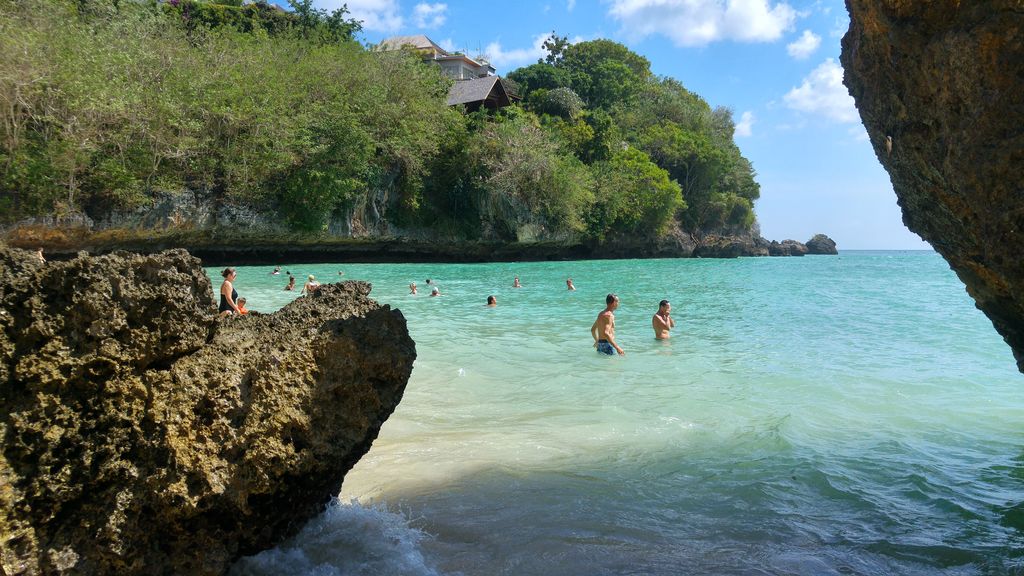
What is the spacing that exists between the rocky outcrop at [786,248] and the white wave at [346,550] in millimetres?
76050

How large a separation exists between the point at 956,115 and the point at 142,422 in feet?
12.1

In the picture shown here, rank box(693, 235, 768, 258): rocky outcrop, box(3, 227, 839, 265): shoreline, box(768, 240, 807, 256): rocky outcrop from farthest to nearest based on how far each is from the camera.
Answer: box(768, 240, 807, 256): rocky outcrop, box(693, 235, 768, 258): rocky outcrop, box(3, 227, 839, 265): shoreline

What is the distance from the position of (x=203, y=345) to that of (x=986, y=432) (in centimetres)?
688

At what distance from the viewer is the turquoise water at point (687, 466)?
3.30 meters

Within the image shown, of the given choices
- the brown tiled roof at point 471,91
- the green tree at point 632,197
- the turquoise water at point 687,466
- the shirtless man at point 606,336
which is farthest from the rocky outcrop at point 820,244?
the shirtless man at point 606,336

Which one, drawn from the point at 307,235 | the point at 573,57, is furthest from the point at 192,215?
the point at 573,57

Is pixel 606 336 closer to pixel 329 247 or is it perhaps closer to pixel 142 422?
pixel 142 422

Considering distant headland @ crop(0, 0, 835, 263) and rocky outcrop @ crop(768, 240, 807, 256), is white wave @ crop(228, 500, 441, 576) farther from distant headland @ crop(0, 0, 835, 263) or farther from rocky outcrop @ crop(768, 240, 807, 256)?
rocky outcrop @ crop(768, 240, 807, 256)

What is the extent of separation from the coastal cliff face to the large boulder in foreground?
3155 mm

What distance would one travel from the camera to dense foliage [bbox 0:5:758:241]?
22.4 metres

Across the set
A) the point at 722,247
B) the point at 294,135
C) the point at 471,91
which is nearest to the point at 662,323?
the point at 294,135

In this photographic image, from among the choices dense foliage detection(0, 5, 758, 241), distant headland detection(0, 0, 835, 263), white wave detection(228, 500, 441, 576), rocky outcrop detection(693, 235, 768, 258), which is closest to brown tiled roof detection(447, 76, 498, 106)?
distant headland detection(0, 0, 835, 263)

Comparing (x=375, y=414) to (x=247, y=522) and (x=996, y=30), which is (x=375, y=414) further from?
(x=996, y=30)

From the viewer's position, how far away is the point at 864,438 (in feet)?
18.7
